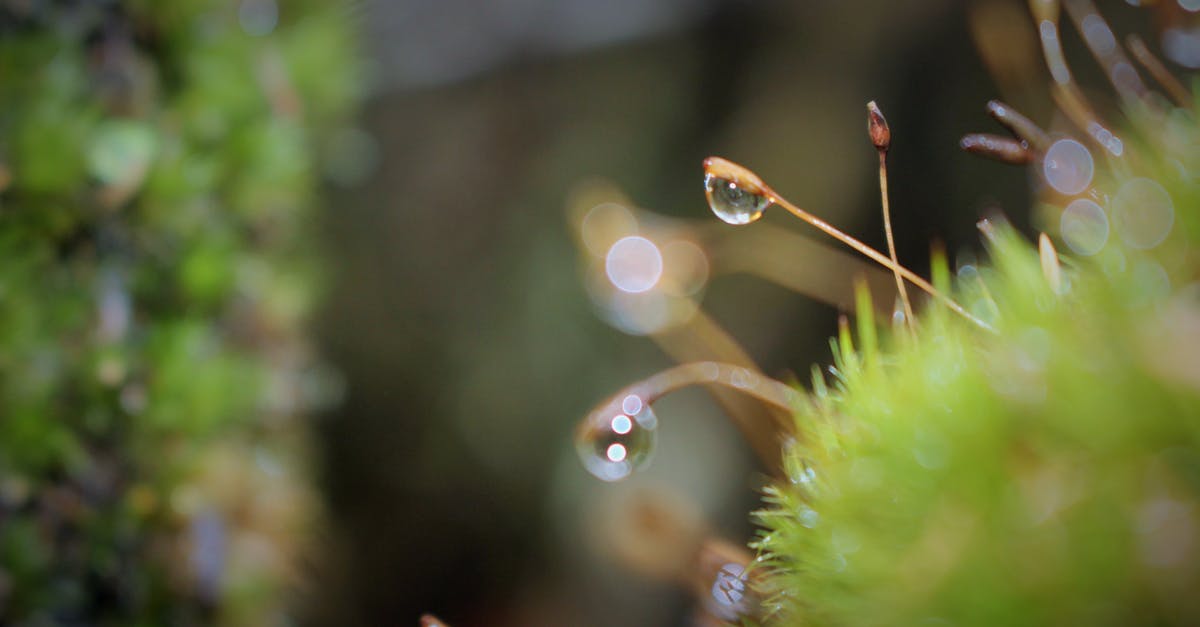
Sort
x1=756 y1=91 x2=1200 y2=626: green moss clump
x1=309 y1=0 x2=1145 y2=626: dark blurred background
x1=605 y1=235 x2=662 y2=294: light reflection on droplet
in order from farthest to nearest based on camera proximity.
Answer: x1=309 y1=0 x2=1145 y2=626: dark blurred background
x1=605 y1=235 x2=662 y2=294: light reflection on droplet
x1=756 y1=91 x2=1200 y2=626: green moss clump

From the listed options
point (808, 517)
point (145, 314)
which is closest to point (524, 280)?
point (145, 314)

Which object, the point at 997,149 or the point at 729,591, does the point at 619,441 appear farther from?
the point at 997,149

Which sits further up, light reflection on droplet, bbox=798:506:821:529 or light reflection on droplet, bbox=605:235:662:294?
light reflection on droplet, bbox=605:235:662:294

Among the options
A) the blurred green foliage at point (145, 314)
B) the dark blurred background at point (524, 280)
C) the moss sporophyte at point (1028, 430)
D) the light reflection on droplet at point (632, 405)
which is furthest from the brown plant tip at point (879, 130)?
the dark blurred background at point (524, 280)

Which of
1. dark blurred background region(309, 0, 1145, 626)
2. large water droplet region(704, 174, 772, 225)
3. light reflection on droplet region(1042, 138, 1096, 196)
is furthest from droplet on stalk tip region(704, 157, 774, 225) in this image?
dark blurred background region(309, 0, 1145, 626)

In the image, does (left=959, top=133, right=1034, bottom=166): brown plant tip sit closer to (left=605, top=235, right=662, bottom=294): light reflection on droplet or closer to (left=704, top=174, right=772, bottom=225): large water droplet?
(left=704, top=174, right=772, bottom=225): large water droplet

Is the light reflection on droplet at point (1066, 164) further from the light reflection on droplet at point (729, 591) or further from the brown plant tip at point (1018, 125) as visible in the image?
the light reflection on droplet at point (729, 591)

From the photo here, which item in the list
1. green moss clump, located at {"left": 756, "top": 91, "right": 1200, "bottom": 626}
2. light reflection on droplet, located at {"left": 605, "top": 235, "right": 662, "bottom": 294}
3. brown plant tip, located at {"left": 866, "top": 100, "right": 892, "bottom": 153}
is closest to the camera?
green moss clump, located at {"left": 756, "top": 91, "right": 1200, "bottom": 626}
